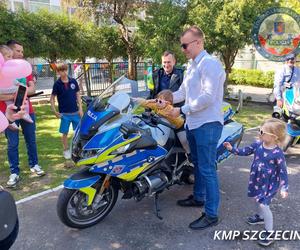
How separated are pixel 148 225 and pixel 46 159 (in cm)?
280

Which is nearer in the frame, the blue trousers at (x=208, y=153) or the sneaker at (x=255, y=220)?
the blue trousers at (x=208, y=153)

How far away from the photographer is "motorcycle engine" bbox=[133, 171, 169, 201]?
3.27 meters

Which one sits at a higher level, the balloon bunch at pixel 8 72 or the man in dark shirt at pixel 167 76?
the balloon bunch at pixel 8 72

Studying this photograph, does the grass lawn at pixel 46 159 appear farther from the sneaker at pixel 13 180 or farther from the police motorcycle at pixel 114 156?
the police motorcycle at pixel 114 156

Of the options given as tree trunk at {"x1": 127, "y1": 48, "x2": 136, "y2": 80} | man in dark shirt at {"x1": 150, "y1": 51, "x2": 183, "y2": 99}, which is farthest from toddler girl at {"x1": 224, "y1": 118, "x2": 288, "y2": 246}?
tree trunk at {"x1": 127, "y1": 48, "x2": 136, "y2": 80}

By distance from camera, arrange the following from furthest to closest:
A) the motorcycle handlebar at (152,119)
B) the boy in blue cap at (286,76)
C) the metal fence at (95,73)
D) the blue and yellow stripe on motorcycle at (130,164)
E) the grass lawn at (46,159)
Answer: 1. the metal fence at (95,73)
2. the boy in blue cap at (286,76)
3. the grass lawn at (46,159)
4. the motorcycle handlebar at (152,119)
5. the blue and yellow stripe on motorcycle at (130,164)

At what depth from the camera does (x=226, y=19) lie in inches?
401

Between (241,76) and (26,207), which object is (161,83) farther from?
(241,76)

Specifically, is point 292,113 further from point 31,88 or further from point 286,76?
point 31,88

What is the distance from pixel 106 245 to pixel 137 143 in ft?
3.32

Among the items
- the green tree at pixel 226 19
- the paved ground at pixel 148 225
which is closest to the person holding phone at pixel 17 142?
the paved ground at pixel 148 225

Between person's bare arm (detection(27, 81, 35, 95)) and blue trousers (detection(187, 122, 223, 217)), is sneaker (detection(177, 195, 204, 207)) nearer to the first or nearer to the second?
blue trousers (detection(187, 122, 223, 217))

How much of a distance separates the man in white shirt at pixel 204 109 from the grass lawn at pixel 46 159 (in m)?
2.25

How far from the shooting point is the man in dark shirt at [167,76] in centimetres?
453
